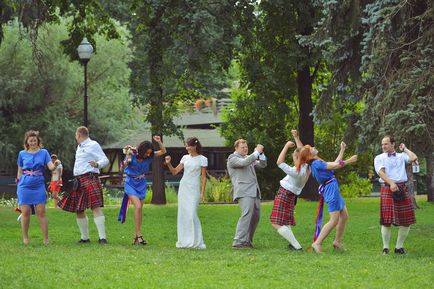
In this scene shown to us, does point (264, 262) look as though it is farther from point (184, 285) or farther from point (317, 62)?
point (317, 62)

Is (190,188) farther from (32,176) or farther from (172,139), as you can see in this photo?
(172,139)

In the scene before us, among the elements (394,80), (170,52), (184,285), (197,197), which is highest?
(170,52)

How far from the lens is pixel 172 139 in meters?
54.7

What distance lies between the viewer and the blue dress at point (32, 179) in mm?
16234

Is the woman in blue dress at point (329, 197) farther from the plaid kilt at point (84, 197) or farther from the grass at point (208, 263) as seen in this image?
the plaid kilt at point (84, 197)

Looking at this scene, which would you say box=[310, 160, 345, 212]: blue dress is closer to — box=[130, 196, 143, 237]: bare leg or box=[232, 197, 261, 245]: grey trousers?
box=[232, 197, 261, 245]: grey trousers

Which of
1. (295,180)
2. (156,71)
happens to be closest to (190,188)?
(295,180)

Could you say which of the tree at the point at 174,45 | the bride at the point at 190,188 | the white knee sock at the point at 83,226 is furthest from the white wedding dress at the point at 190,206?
the tree at the point at 174,45

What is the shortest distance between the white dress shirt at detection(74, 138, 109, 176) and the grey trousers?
2.38 metres

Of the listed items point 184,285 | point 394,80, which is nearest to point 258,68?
point 394,80

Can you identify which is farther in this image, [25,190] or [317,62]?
[317,62]

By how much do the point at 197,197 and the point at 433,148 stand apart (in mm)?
4614

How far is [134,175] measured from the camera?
1681 centimetres

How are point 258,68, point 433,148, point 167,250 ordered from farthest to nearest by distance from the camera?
point 258,68
point 433,148
point 167,250
